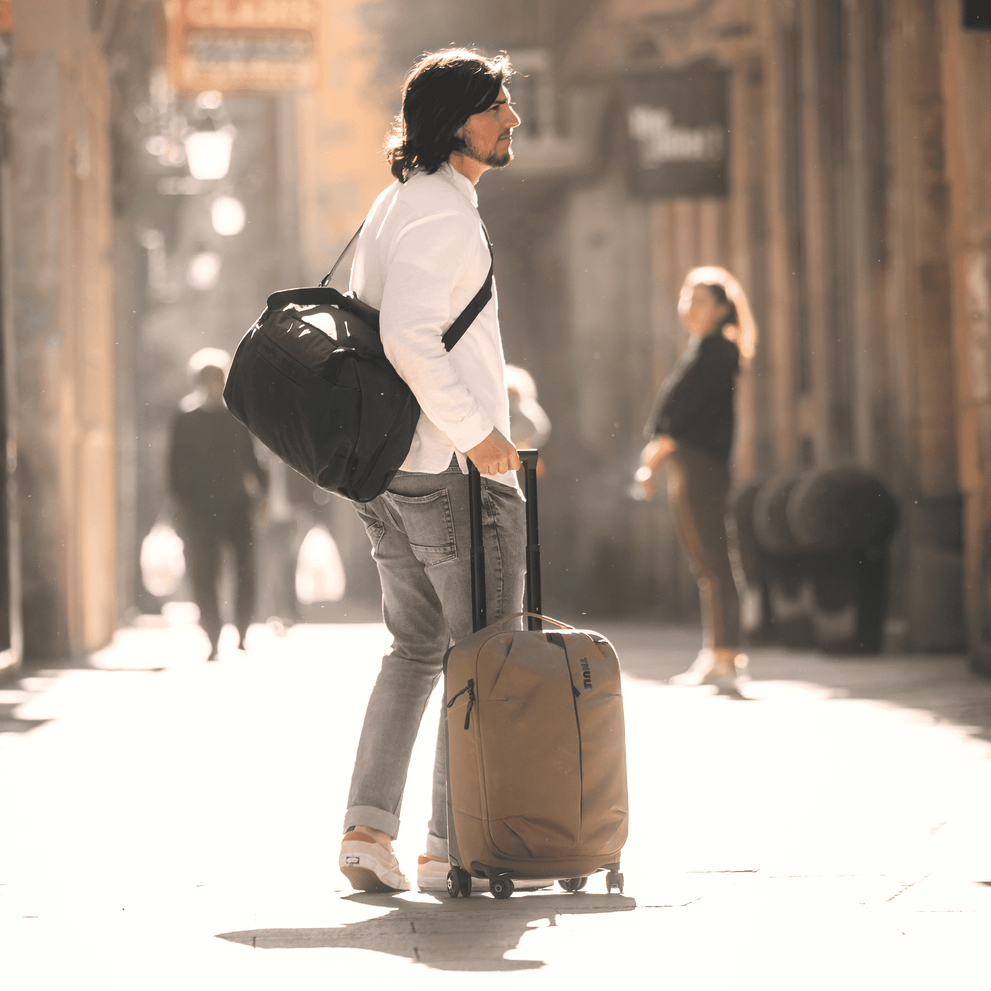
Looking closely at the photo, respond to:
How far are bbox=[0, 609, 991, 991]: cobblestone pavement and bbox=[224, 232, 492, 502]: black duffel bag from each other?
977 millimetres

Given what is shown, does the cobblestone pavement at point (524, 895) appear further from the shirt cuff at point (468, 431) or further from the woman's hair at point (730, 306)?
the woman's hair at point (730, 306)

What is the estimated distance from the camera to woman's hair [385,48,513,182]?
4.20 metres

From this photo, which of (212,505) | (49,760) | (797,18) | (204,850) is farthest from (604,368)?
(204,850)

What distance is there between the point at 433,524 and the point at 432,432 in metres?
→ 0.21

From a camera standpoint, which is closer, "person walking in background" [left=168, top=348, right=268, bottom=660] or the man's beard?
the man's beard

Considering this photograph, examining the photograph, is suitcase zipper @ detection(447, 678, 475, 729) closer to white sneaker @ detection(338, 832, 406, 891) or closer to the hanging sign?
white sneaker @ detection(338, 832, 406, 891)

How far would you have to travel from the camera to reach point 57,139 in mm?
11531

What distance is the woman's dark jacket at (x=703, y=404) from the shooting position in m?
8.95

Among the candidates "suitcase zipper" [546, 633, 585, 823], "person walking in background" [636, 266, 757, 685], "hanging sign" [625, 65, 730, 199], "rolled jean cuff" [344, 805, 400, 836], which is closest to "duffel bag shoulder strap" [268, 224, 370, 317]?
"suitcase zipper" [546, 633, 585, 823]

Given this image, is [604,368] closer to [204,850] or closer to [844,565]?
[844,565]

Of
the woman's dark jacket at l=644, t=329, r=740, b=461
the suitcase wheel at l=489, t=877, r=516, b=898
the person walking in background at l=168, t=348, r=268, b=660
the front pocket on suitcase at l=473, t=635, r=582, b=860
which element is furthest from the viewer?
the person walking in background at l=168, t=348, r=268, b=660

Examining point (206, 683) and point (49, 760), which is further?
point (206, 683)

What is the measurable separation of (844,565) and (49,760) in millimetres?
5569

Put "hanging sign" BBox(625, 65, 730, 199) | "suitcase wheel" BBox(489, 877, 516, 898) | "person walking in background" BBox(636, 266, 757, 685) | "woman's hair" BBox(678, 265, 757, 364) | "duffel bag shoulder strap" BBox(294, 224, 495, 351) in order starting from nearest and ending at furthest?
"suitcase wheel" BBox(489, 877, 516, 898) < "duffel bag shoulder strap" BBox(294, 224, 495, 351) < "person walking in background" BBox(636, 266, 757, 685) < "woman's hair" BBox(678, 265, 757, 364) < "hanging sign" BBox(625, 65, 730, 199)
